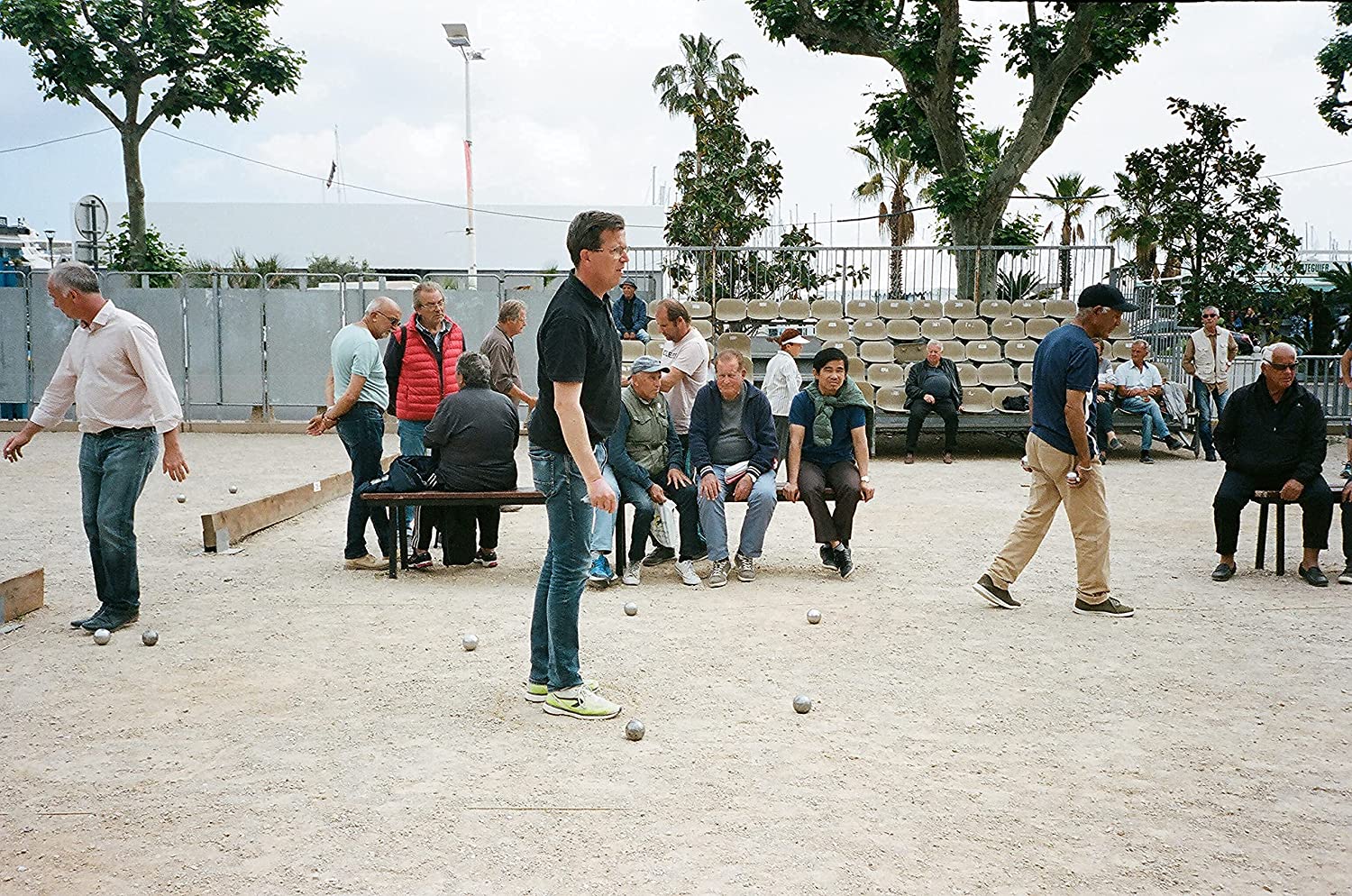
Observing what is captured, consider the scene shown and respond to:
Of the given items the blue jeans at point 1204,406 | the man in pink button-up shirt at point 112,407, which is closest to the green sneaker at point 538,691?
the man in pink button-up shirt at point 112,407

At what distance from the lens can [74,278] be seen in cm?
592

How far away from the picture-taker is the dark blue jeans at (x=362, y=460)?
7930 mm

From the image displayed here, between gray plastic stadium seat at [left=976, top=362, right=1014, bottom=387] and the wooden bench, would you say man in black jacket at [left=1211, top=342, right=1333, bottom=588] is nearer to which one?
the wooden bench

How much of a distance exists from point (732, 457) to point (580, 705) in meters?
3.38

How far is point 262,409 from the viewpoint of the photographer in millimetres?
18516

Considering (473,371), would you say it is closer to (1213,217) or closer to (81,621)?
(81,621)

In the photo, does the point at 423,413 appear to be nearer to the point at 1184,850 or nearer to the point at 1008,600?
the point at 1008,600

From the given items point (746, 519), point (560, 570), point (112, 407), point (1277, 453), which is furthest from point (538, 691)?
point (1277, 453)

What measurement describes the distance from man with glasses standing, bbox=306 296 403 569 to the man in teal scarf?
2754mm

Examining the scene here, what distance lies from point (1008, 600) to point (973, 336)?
1068 centimetres

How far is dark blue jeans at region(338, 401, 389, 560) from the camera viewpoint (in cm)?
793

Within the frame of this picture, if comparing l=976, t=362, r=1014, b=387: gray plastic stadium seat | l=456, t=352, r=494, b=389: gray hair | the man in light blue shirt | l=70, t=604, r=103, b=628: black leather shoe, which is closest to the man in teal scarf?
l=456, t=352, r=494, b=389: gray hair

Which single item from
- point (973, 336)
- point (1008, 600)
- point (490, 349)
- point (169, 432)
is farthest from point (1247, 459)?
point (973, 336)

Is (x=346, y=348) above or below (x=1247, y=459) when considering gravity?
above
